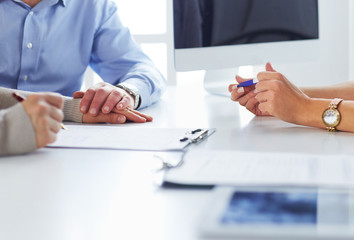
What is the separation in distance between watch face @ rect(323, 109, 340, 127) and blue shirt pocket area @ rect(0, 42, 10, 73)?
3.35 feet

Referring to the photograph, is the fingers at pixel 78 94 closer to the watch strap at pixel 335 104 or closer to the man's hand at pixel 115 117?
the man's hand at pixel 115 117

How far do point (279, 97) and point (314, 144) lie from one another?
0.86 feet

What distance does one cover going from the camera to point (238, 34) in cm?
184

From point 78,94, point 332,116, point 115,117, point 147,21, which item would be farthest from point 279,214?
point 147,21

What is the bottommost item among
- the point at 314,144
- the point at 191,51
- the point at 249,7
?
the point at 314,144

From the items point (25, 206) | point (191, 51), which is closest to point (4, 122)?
point (25, 206)

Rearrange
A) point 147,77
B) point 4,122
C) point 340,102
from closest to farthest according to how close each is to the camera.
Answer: point 4,122, point 340,102, point 147,77

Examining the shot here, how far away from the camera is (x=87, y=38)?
1.89 m

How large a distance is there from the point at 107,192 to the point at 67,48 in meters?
1.19

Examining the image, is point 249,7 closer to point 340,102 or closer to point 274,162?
point 340,102

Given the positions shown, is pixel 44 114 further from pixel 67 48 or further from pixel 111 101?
pixel 67 48

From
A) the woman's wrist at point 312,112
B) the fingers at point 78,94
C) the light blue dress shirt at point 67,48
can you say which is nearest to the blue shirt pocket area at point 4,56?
the light blue dress shirt at point 67,48

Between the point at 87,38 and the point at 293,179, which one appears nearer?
the point at 293,179

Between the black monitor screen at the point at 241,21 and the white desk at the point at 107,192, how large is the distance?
554 millimetres
